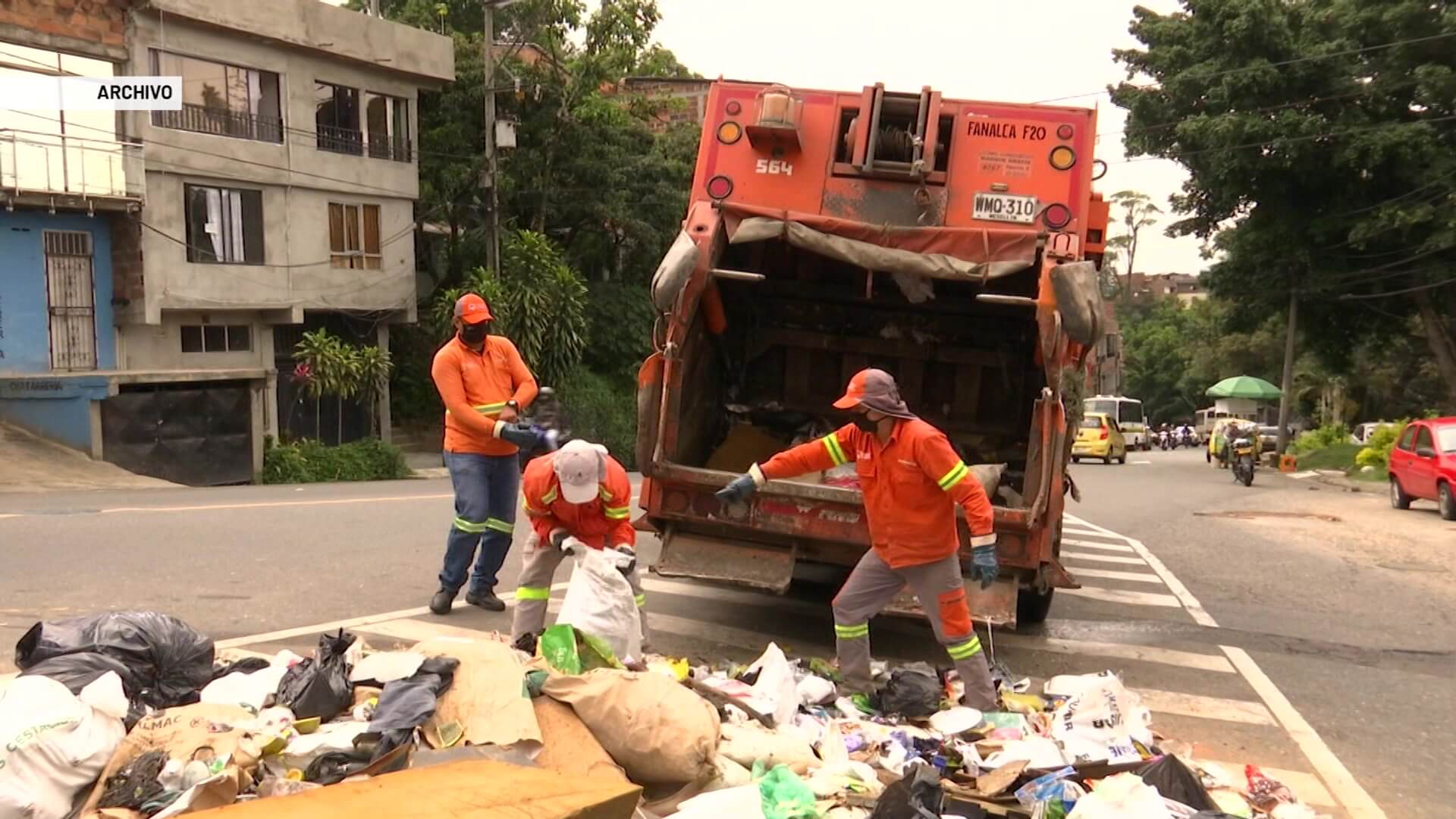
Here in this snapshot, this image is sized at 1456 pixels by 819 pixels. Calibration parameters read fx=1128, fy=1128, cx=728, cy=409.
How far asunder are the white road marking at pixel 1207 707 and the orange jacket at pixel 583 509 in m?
2.62

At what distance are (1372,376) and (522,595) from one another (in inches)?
1552

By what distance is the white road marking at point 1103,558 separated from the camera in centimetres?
1008

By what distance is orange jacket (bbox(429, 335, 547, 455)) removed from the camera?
19.6 ft

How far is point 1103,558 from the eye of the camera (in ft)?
33.7

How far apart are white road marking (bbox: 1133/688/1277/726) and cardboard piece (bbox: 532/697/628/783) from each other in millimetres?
2932

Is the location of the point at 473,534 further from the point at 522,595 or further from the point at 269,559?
the point at 269,559

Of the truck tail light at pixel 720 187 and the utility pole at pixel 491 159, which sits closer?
the truck tail light at pixel 720 187

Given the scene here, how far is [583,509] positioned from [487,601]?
1610 millimetres

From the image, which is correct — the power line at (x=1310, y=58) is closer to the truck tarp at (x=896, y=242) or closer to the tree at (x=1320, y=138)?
the tree at (x=1320, y=138)

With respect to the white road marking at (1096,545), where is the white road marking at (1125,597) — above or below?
above

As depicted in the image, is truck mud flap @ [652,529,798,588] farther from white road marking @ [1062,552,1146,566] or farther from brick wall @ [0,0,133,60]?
brick wall @ [0,0,133,60]

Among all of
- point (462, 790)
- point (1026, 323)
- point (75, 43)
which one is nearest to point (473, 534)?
point (462, 790)

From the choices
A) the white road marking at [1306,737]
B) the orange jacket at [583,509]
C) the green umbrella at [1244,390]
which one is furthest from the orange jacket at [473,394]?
the green umbrella at [1244,390]

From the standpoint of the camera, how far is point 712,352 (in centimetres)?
709
